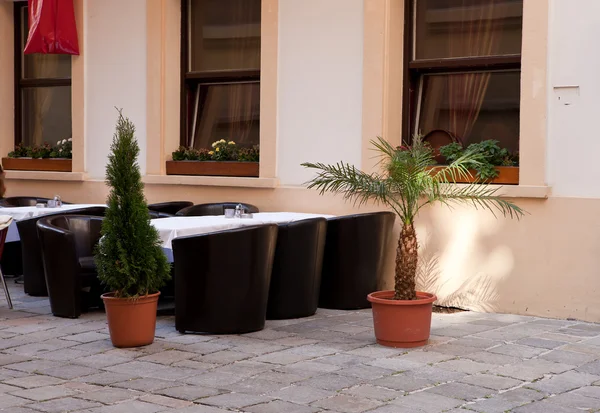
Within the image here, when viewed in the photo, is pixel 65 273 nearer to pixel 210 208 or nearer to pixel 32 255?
pixel 32 255

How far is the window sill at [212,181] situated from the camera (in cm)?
986

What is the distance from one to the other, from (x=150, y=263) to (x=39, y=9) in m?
5.49

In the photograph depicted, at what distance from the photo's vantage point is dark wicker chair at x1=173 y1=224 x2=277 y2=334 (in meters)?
7.29

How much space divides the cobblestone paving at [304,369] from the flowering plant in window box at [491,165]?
1.25 m

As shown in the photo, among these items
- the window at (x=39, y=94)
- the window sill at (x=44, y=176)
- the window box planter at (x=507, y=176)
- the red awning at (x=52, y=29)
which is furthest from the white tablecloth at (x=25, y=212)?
the window box planter at (x=507, y=176)

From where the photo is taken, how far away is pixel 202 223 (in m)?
8.02

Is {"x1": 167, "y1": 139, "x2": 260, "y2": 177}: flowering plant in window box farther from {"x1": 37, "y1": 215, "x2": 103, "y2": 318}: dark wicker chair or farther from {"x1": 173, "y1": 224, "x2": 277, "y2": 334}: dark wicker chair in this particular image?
{"x1": 173, "y1": 224, "x2": 277, "y2": 334}: dark wicker chair

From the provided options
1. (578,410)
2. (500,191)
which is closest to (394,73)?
(500,191)

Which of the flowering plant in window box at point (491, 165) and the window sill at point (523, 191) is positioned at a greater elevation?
the flowering plant in window box at point (491, 165)

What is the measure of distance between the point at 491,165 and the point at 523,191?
1.38ft

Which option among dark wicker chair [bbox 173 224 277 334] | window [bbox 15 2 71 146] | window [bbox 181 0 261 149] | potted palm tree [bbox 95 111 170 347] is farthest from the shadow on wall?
window [bbox 15 2 71 146]

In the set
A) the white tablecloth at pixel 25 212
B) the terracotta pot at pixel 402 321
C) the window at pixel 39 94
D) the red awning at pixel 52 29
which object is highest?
the red awning at pixel 52 29

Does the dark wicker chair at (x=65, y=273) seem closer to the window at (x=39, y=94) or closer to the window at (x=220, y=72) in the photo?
the window at (x=220, y=72)

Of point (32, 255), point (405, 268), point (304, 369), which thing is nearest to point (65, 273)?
point (32, 255)
